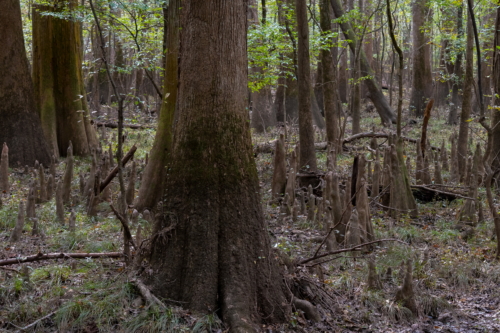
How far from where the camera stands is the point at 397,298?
432 cm

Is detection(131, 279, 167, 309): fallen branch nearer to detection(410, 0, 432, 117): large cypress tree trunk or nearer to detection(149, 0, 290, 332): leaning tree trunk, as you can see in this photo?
detection(149, 0, 290, 332): leaning tree trunk

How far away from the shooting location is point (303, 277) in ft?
13.6

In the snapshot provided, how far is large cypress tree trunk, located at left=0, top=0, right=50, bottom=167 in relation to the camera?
349 inches

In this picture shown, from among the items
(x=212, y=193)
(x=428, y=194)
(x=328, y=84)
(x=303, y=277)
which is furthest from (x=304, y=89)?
(x=212, y=193)

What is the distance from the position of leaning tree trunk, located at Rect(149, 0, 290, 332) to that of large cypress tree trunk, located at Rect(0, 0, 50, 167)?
6.57m

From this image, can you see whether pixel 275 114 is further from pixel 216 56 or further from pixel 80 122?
pixel 216 56

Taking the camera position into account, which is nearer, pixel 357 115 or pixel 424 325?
pixel 424 325

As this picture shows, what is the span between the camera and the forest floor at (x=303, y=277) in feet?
11.4

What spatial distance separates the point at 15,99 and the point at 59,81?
1635mm

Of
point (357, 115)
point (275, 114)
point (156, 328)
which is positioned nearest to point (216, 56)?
point (156, 328)

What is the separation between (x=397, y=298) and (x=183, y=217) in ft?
7.46

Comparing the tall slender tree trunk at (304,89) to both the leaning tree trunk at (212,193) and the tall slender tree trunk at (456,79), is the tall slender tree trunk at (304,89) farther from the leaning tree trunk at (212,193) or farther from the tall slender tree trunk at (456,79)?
the tall slender tree trunk at (456,79)

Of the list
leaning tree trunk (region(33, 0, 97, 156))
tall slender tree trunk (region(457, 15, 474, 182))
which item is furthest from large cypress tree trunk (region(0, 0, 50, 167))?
tall slender tree trunk (region(457, 15, 474, 182))

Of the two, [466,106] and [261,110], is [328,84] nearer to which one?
[466,106]
